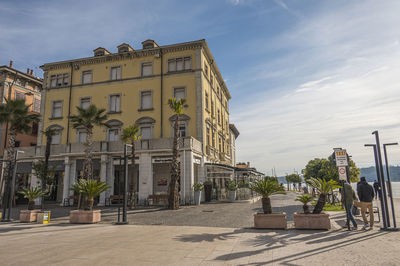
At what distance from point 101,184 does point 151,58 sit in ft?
61.3

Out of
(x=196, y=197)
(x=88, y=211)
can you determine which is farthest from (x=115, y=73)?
(x=88, y=211)

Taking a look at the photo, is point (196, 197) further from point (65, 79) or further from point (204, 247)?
Result: point (65, 79)

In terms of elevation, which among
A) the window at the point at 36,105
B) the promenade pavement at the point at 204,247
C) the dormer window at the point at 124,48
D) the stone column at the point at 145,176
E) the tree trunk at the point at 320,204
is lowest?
the promenade pavement at the point at 204,247

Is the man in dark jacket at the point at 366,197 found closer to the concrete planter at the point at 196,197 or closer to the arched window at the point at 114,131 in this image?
the concrete planter at the point at 196,197

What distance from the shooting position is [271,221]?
33.0 feet

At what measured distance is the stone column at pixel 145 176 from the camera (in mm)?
23141

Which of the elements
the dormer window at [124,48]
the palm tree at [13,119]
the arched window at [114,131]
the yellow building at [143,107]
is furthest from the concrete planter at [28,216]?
the dormer window at [124,48]

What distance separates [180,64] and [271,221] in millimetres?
21186

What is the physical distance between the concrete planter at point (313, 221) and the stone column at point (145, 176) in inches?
607

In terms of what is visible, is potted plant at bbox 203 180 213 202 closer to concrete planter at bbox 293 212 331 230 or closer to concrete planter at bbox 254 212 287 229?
concrete planter at bbox 254 212 287 229

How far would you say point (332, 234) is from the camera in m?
8.79

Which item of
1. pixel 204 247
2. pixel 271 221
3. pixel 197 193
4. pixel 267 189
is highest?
pixel 267 189

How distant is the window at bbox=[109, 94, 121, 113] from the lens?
29.0 metres

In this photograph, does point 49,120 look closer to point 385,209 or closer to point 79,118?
point 79,118
